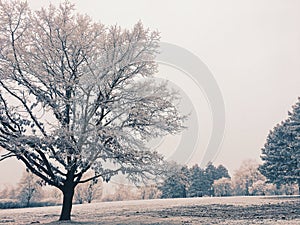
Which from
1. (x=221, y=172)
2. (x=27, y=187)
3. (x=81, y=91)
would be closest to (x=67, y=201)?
(x=81, y=91)

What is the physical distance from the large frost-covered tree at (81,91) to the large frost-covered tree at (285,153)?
30176mm

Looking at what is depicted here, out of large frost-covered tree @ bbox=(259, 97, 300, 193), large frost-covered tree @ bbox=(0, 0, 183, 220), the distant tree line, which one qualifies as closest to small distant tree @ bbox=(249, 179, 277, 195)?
the distant tree line

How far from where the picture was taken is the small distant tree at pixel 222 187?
88375 millimetres

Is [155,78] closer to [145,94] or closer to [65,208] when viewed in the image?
[145,94]

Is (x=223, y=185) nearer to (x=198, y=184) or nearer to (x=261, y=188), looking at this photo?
(x=198, y=184)

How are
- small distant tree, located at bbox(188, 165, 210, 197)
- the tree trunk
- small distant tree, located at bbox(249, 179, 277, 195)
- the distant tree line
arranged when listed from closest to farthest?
the tree trunk, small distant tree, located at bbox(249, 179, 277, 195), the distant tree line, small distant tree, located at bbox(188, 165, 210, 197)

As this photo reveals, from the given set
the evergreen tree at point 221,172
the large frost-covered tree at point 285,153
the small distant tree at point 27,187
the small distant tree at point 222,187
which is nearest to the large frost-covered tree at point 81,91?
the large frost-covered tree at point 285,153

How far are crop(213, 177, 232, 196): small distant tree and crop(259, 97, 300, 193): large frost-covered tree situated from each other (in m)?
39.8

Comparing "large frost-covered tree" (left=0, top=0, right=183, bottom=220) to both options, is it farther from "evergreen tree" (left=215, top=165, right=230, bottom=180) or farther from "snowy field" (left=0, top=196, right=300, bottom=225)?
"evergreen tree" (left=215, top=165, right=230, bottom=180)

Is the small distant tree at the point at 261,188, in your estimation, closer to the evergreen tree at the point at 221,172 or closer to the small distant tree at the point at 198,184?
the small distant tree at the point at 198,184

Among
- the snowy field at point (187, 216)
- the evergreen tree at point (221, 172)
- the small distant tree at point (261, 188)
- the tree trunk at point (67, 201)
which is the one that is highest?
the evergreen tree at point (221, 172)

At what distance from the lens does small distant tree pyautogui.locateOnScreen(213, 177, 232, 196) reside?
88375 millimetres

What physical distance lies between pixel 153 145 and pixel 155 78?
4662 mm

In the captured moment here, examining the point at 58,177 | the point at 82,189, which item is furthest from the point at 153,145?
the point at 82,189
